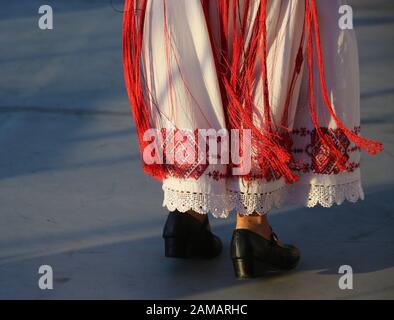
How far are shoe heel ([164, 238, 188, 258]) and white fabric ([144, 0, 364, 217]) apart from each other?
7.8 inches

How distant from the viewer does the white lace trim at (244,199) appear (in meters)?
2.39

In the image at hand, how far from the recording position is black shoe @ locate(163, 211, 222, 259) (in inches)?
102

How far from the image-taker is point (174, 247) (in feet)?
8.53

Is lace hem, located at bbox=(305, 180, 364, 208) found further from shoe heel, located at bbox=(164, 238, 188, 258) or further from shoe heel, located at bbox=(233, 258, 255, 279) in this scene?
shoe heel, located at bbox=(164, 238, 188, 258)

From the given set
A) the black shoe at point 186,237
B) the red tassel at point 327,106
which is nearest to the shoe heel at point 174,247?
the black shoe at point 186,237

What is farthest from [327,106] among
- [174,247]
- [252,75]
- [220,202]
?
[174,247]

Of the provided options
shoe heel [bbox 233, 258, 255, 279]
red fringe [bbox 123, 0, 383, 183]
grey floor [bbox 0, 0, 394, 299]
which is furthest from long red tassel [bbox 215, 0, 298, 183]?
grey floor [bbox 0, 0, 394, 299]

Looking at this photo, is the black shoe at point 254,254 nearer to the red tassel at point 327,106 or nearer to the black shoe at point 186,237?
the black shoe at point 186,237

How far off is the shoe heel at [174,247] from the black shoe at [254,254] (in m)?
0.17

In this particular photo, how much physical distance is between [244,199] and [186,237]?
0.27m

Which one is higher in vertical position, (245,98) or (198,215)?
(245,98)

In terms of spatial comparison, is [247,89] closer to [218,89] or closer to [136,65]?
[218,89]

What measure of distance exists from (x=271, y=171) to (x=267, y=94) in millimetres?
190
